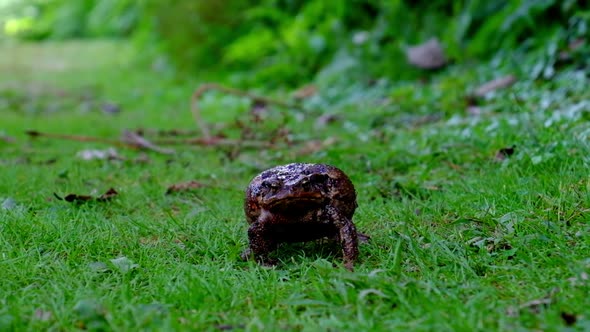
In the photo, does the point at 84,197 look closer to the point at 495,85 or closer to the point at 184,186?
the point at 184,186

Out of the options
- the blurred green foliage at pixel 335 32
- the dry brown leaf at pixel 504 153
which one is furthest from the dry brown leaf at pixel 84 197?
the blurred green foliage at pixel 335 32

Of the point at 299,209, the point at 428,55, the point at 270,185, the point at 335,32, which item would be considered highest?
the point at 335,32

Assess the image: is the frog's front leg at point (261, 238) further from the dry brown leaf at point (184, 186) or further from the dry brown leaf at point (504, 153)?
the dry brown leaf at point (504, 153)

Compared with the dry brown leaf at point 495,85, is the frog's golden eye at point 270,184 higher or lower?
lower

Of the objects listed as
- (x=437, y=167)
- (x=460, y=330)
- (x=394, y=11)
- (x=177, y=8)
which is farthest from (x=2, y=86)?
(x=460, y=330)

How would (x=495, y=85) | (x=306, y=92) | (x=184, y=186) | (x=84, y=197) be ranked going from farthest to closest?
(x=306, y=92)
(x=495, y=85)
(x=184, y=186)
(x=84, y=197)

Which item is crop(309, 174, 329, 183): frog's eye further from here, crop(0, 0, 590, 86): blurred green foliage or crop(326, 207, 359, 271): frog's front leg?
crop(0, 0, 590, 86): blurred green foliage

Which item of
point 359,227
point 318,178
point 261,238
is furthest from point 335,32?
point 261,238
